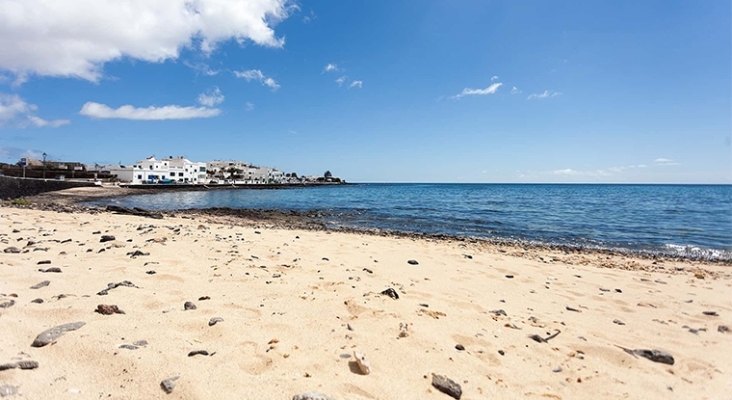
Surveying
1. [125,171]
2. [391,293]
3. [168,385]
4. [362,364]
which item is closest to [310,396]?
[362,364]

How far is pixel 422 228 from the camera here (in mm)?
16562

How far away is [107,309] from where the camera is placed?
11.1ft

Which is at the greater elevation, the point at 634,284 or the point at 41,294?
the point at 41,294

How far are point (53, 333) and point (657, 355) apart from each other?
18.8 feet

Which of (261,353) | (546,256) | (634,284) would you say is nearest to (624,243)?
(546,256)

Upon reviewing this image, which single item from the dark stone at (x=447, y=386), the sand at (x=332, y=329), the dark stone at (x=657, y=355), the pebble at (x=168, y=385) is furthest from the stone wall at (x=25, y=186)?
the dark stone at (x=657, y=355)

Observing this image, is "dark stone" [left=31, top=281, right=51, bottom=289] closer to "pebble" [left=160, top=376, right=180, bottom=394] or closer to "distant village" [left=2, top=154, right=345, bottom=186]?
"pebble" [left=160, top=376, right=180, bottom=394]

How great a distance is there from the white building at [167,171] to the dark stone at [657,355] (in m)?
83.4

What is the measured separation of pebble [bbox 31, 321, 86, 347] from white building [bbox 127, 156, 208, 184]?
264 feet

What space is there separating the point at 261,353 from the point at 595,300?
214 inches

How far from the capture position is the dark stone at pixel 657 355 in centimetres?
335

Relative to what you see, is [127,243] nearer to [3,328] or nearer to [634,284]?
[3,328]

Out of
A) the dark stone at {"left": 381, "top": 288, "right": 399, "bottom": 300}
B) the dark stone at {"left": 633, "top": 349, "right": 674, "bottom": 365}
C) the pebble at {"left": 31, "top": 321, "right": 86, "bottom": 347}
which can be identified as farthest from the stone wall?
the dark stone at {"left": 633, "top": 349, "right": 674, "bottom": 365}

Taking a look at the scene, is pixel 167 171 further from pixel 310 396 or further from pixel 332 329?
pixel 310 396
